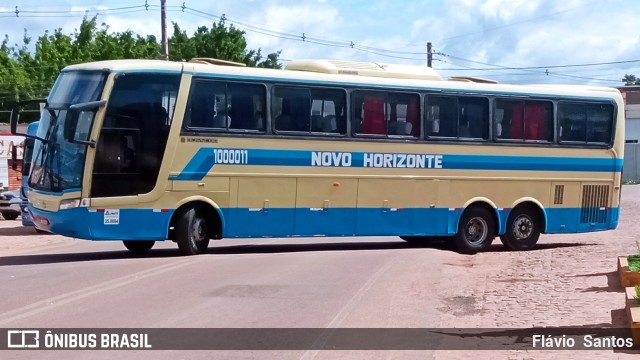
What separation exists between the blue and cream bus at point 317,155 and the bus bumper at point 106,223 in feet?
0.08

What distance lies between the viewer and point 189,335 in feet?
34.8

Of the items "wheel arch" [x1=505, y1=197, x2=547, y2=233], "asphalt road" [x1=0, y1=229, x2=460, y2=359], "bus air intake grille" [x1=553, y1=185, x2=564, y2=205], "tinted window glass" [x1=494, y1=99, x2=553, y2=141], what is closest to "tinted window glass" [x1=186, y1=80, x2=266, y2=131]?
"asphalt road" [x1=0, y1=229, x2=460, y2=359]

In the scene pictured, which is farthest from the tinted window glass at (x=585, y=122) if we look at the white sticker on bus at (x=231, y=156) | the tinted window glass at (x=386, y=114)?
the white sticker on bus at (x=231, y=156)

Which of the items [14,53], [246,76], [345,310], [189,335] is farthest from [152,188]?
[14,53]

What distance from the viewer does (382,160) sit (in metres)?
20.5

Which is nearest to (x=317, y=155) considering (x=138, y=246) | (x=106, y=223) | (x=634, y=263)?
(x=138, y=246)

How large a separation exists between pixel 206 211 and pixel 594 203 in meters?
9.35

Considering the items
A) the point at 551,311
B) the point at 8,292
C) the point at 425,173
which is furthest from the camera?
the point at 425,173

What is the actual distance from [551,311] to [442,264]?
18.7 feet

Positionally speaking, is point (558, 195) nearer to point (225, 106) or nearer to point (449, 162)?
point (449, 162)

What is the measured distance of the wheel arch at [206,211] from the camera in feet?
60.8

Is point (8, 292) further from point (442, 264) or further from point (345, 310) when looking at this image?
point (442, 264)

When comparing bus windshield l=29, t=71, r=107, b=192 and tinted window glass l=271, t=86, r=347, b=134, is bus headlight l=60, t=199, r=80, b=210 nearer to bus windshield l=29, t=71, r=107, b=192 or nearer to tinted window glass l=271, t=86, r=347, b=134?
bus windshield l=29, t=71, r=107, b=192

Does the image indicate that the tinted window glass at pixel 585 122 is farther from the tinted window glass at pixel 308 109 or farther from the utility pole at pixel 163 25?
the utility pole at pixel 163 25
